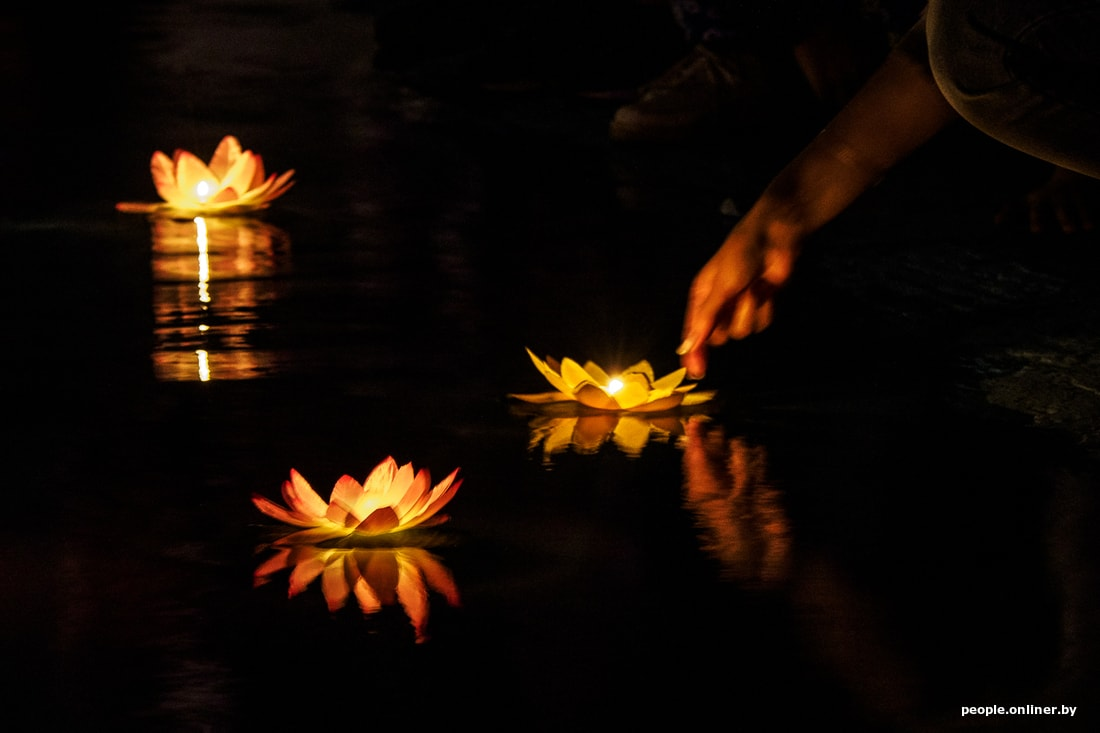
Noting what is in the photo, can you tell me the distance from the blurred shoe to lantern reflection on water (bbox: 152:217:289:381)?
157 cm

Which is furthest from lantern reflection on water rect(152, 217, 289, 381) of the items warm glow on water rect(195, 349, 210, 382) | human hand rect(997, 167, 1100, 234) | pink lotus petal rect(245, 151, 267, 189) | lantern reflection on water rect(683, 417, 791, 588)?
human hand rect(997, 167, 1100, 234)

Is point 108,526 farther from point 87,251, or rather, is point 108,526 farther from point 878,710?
point 87,251

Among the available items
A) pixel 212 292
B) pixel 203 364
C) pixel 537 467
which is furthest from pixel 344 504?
pixel 212 292

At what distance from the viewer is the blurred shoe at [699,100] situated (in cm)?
572

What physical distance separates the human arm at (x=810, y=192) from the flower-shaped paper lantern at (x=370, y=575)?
428 millimetres

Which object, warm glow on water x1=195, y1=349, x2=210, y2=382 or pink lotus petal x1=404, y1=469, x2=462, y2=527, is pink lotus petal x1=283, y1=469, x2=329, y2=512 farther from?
warm glow on water x1=195, y1=349, x2=210, y2=382

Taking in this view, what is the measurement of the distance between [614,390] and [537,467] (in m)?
0.33

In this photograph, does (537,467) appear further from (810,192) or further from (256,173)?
(256,173)

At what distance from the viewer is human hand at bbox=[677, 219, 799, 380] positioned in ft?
7.56

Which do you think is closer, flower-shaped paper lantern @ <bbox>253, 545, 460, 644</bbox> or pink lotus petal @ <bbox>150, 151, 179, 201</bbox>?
flower-shaped paper lantern @ <bbox>253, 545, 460, 644</bbox>

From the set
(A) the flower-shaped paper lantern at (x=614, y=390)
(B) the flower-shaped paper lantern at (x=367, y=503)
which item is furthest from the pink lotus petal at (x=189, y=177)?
(B) the flower-shaped paper lantern at (x=367, y=503)

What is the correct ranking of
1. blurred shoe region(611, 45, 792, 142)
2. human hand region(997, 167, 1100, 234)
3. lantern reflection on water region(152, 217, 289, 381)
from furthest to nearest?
blurred shoe region(611, 45, 792, 142)
human hand region(997, 167, 1100, 234)
lantern reflection on water region(152, 217, 289, 381)

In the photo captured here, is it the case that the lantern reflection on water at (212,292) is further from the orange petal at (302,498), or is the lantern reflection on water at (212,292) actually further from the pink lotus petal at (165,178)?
the orange petal at (302,498)

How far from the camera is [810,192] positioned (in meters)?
2.36
